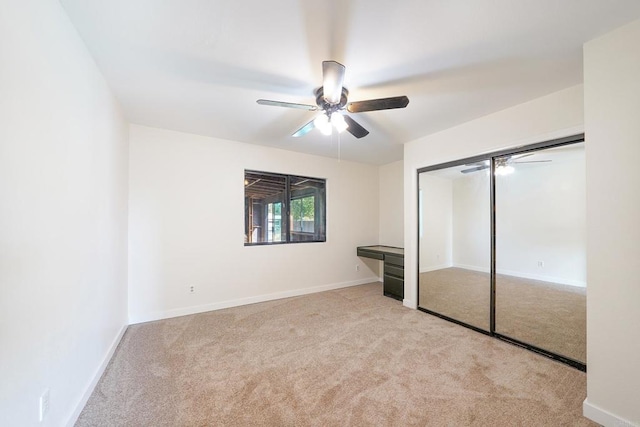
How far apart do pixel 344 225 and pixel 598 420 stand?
3811 millimetres

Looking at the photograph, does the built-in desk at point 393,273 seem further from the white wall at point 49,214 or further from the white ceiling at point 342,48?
the white wall at point 49,214

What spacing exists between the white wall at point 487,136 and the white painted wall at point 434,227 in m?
0.14

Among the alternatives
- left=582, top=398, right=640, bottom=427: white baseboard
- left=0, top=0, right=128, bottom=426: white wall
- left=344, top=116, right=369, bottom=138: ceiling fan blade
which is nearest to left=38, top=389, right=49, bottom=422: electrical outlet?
left=0, top=0, right=128, bottom=426: white wall

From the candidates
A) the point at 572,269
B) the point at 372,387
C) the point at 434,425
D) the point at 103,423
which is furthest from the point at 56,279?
the point at 572,269

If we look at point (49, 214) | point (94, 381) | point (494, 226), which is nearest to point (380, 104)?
point (494, 226)

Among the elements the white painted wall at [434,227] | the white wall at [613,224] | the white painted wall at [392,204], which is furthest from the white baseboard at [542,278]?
the white painted wall at [392,204]

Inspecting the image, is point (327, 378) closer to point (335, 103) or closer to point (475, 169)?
point (335, 103)

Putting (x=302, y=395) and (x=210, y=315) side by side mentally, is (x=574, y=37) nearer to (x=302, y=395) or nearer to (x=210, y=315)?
(x=302, y=395)

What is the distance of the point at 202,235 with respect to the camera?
366 centimetres

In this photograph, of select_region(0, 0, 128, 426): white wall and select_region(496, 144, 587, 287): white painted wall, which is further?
select_region(496, 144, 587, 287): white painted wall

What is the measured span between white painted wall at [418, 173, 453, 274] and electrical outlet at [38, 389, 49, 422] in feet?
12.7

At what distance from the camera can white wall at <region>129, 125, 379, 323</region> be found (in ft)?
10.8

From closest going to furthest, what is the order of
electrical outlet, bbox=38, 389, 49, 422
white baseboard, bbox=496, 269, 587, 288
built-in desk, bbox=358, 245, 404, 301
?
electrical outlet, bbox=38, 389, 49, 422 → white baseboard, bbox=496, 269, 587, 288 → built-in desk, bbox=358, 245, 404, 301

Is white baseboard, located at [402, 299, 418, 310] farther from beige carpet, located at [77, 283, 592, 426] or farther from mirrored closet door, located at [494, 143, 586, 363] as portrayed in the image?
mirrored closet door, located at [494, 143, 586, 363]
